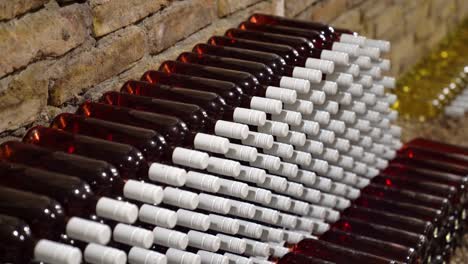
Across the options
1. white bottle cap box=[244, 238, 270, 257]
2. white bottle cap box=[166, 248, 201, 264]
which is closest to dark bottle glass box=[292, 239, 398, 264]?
white bottle cap box=[244, 238, 270, 257]

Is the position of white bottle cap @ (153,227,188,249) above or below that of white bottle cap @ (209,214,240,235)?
A: below

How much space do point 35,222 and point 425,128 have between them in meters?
1.63

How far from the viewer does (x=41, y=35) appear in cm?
110

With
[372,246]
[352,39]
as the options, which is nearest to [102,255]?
[372,246]

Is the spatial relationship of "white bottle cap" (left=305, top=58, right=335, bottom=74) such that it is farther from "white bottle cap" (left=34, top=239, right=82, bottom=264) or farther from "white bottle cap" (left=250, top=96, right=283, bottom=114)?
"white bottle cap" (left=34, top=239, right=82, bottom=264)

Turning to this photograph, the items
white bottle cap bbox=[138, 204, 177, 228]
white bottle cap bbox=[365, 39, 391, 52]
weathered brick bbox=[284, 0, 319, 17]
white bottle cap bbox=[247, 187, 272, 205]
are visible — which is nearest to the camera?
white bottle cap bbox=[138, 204, 177, 228]

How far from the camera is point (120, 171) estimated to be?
0.98m

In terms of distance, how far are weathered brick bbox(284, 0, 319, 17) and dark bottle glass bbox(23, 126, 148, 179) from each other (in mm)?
819

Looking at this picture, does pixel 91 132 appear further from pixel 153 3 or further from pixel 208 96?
pixel 153 3

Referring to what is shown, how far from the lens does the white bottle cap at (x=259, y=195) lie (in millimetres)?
1158

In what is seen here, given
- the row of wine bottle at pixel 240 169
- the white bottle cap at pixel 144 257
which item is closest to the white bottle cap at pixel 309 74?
the row of wine bottle at pixel 240 169

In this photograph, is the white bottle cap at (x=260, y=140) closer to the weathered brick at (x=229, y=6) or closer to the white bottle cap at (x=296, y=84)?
the white bottle cap at (x=296, y=84)

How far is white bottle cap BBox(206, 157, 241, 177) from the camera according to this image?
107cm

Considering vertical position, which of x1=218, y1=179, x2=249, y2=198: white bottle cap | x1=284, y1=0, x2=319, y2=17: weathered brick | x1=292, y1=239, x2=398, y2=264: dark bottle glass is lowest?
x1=292, y1=239, x2=398, y2=264: dark bottle glass
